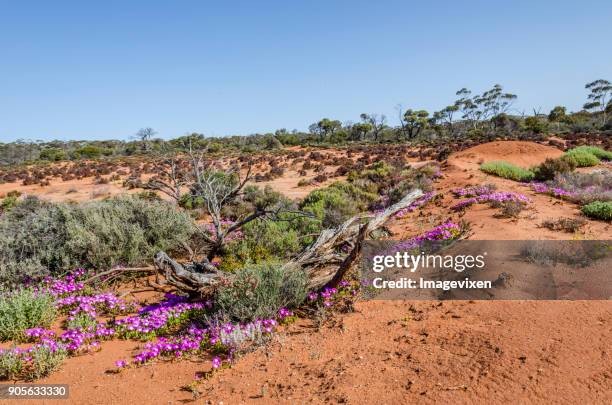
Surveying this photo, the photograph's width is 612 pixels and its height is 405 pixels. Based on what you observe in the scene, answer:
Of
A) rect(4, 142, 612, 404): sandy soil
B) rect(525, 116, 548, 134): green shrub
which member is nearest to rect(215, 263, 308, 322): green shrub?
rect(4, 142, 612, 404): sandy soil

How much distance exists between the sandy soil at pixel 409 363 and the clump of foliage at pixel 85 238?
276 centimetres

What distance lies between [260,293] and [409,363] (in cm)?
200

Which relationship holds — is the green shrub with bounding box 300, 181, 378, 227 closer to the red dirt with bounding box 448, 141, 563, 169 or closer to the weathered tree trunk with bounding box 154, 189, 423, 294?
the weathered tree trunk with bounding box 154, 189, 423, 294

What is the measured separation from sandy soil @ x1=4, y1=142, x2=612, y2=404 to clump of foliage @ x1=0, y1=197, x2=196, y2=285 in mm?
2761

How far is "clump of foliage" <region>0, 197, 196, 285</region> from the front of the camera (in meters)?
6.56

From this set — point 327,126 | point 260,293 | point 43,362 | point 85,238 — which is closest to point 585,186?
point 260,293

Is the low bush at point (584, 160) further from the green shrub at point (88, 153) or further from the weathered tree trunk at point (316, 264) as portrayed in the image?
the green shrub at point (88, 153)

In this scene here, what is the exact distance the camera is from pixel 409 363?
3.49 m

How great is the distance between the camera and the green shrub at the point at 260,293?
14.9 feet

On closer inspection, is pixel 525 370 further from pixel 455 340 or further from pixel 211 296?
pixel 211 296

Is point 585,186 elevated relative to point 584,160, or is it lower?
lower

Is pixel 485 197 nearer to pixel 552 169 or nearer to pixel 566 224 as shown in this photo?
pixel 566 224

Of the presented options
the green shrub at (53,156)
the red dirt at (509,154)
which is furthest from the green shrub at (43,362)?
the green shrub at (53,156)

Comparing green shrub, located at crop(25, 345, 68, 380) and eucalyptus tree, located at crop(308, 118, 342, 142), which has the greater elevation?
eucalyptus tree, located at crop(308, 118, 342, 142)
